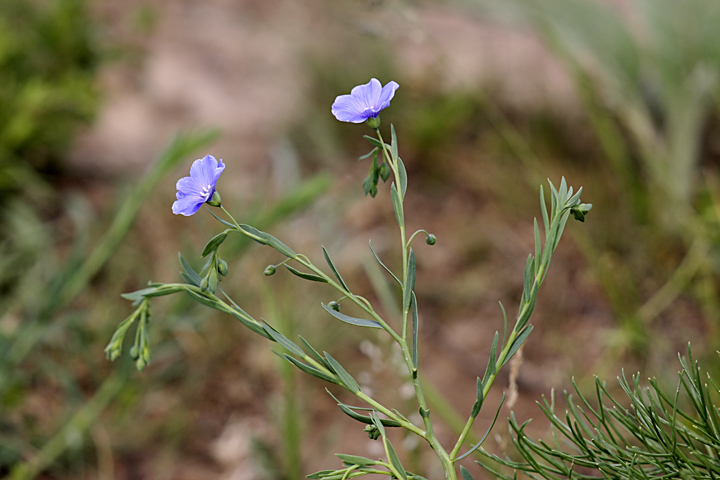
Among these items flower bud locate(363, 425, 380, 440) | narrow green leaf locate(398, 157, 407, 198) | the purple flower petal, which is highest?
narrow green leaf locate(398, 157, 407, 198)

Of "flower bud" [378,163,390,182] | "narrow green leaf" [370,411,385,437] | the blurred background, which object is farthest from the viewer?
the blurred background

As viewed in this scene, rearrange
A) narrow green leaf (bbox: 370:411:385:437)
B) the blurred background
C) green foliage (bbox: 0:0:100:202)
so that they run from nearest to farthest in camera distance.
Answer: narrow green leaf (bbox: 370:411:385:437) → the blurred background → green foliage (bbox: 0:0:100:202)

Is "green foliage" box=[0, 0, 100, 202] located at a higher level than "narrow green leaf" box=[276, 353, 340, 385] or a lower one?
lower

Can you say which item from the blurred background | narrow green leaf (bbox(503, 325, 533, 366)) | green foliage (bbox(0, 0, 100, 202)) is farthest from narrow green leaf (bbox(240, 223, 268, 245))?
green foliage (bbox(0, 0, 100, 202))

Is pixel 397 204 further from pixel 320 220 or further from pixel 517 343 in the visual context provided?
pixel 320 220

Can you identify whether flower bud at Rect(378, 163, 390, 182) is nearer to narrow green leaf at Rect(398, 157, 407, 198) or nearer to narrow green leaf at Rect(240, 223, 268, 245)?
narrow green leaf at Rect(398, 157, 407, 198)

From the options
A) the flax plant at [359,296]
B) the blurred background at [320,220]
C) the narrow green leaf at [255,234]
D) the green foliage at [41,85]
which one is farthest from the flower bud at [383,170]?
the green foliage at [41,85]

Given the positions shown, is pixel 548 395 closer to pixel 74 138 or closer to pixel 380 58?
pixel 380 58
